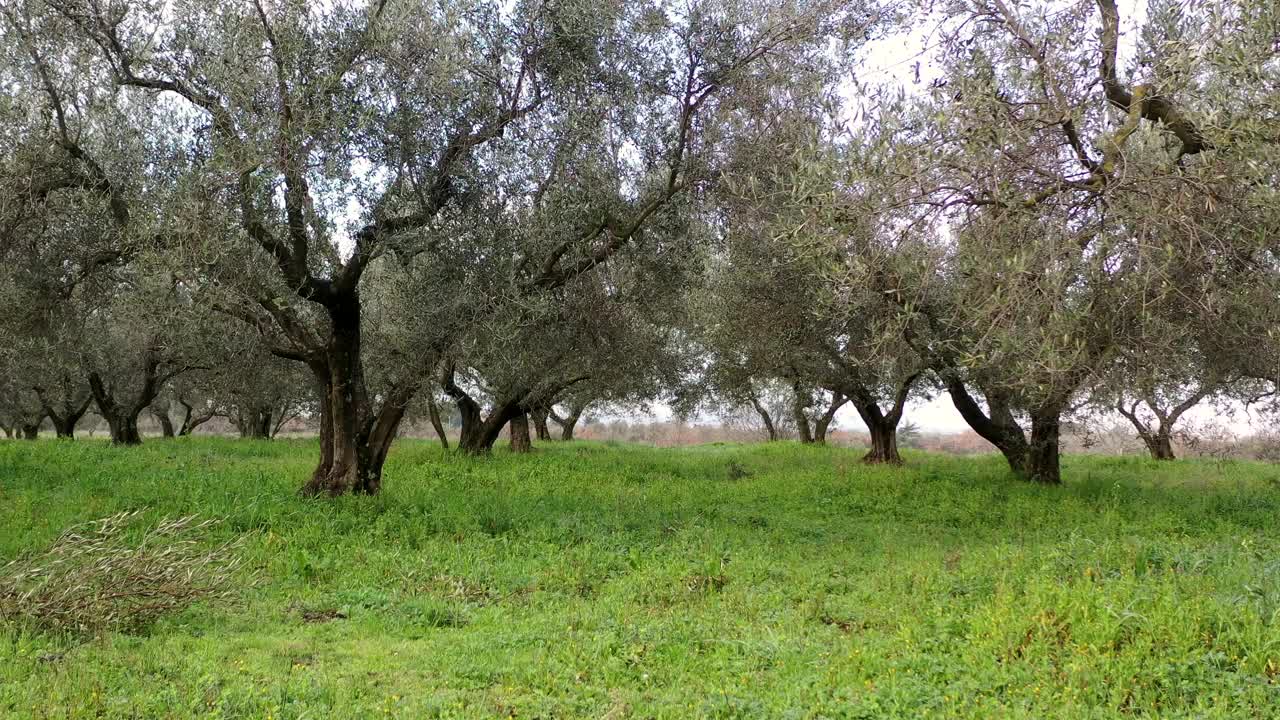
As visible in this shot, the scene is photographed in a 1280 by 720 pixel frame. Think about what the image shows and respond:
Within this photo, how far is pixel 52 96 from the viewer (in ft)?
39.7

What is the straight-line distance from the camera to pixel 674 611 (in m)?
8.34

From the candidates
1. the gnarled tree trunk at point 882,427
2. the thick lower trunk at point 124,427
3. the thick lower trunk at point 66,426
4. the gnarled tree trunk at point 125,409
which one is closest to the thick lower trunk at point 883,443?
the gnarled tree trunk at point 882,427

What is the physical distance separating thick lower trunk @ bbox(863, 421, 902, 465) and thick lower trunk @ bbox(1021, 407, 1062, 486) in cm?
675

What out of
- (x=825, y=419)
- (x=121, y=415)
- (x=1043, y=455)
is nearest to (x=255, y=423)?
(x=121, y=415)

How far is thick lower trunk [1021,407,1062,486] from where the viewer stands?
18625 mm

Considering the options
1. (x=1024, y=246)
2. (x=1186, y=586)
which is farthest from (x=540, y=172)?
(x=1186, y=586)

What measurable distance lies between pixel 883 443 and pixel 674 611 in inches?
768

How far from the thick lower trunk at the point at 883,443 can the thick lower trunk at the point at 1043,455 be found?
675 cm

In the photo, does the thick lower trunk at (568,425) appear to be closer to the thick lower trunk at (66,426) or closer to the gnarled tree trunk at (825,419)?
the gnarled tree trunk at (825,419)

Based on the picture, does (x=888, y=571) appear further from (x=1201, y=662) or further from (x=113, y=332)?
(x=113, y=332)

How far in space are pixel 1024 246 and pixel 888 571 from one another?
4284 millimetres

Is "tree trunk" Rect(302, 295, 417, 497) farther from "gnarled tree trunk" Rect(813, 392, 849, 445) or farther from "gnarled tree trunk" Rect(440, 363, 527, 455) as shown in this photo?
"gnarled tree trunk" Rect(813, 392, 849, 445)

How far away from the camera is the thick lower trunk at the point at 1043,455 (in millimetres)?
18625

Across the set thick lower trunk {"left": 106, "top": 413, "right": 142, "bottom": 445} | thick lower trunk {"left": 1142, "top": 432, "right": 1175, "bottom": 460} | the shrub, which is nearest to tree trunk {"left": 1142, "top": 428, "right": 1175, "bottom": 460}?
thick lower trunk {"left": 1142, "top": 432, "right": 1175, "bottom": 460}
